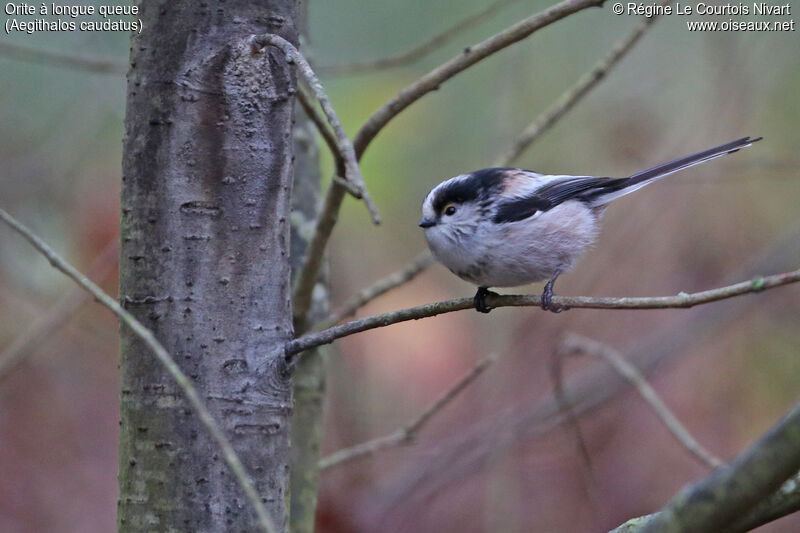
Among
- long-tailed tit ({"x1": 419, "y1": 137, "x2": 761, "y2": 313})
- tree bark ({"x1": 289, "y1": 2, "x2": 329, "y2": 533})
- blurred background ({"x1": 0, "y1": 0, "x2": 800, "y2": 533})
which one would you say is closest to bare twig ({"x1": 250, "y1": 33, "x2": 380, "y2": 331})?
tree bark ({"x1": 289, "y1": 2, "x2": 329, "y2": 533})

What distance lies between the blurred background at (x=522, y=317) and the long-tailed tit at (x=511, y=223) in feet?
3.97

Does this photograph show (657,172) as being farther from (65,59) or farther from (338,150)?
(65,59)

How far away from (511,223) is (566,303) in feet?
3.65

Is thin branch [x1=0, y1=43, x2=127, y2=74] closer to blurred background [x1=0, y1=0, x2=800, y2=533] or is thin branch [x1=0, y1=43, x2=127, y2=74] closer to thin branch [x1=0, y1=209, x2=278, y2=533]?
blurred background [x1=0, y1=0, x2=800, y2=533]

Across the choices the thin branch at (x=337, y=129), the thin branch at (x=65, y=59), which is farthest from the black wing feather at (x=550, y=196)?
the thin branch at (x=65, y=59)

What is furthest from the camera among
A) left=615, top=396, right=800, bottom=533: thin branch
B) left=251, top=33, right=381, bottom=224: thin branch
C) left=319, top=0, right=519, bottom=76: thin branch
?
left=319, top=0, right=519, bottom=76: thin branch

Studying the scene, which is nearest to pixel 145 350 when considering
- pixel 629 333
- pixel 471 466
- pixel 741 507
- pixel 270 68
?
pixel 270 68

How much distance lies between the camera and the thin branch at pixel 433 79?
1.89 meters

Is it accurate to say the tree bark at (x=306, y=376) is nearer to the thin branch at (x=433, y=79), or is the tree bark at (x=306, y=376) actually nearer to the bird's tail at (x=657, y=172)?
the thin branch at (x=433, y=79)

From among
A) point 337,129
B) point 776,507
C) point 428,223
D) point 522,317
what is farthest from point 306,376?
point 522,317

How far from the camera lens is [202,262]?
1748mm

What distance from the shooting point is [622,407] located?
4.88m

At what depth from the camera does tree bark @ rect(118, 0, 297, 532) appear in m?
1.70

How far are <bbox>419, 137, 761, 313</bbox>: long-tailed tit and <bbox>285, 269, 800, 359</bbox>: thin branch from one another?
56 cm
